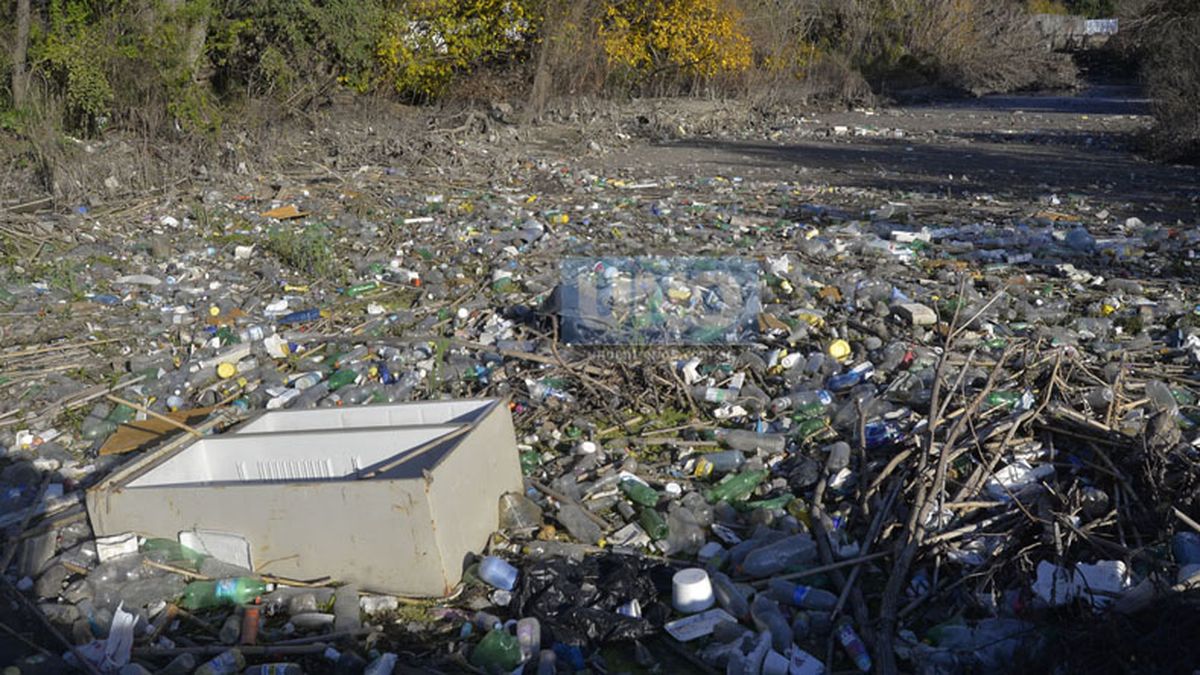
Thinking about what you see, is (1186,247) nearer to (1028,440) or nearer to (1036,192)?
(1036,192)

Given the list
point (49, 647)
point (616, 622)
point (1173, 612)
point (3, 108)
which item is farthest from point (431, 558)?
point (3, 108)

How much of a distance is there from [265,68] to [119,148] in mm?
3414

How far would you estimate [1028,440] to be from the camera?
3379 millimetres

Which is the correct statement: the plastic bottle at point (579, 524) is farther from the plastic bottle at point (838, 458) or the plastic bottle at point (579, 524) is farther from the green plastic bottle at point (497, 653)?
the plastic bottle at point (838, 458)

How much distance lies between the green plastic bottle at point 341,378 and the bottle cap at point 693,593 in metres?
2.45

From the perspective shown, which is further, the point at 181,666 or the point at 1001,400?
the point at 1001,400

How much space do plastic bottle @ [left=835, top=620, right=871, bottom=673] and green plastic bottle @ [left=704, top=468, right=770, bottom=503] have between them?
885 mm

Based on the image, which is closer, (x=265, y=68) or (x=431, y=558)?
(x=431, y=558)

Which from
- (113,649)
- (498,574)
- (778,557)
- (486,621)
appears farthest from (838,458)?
(113,649)

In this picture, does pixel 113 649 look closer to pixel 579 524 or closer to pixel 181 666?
pixel 181 666

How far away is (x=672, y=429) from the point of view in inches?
160
